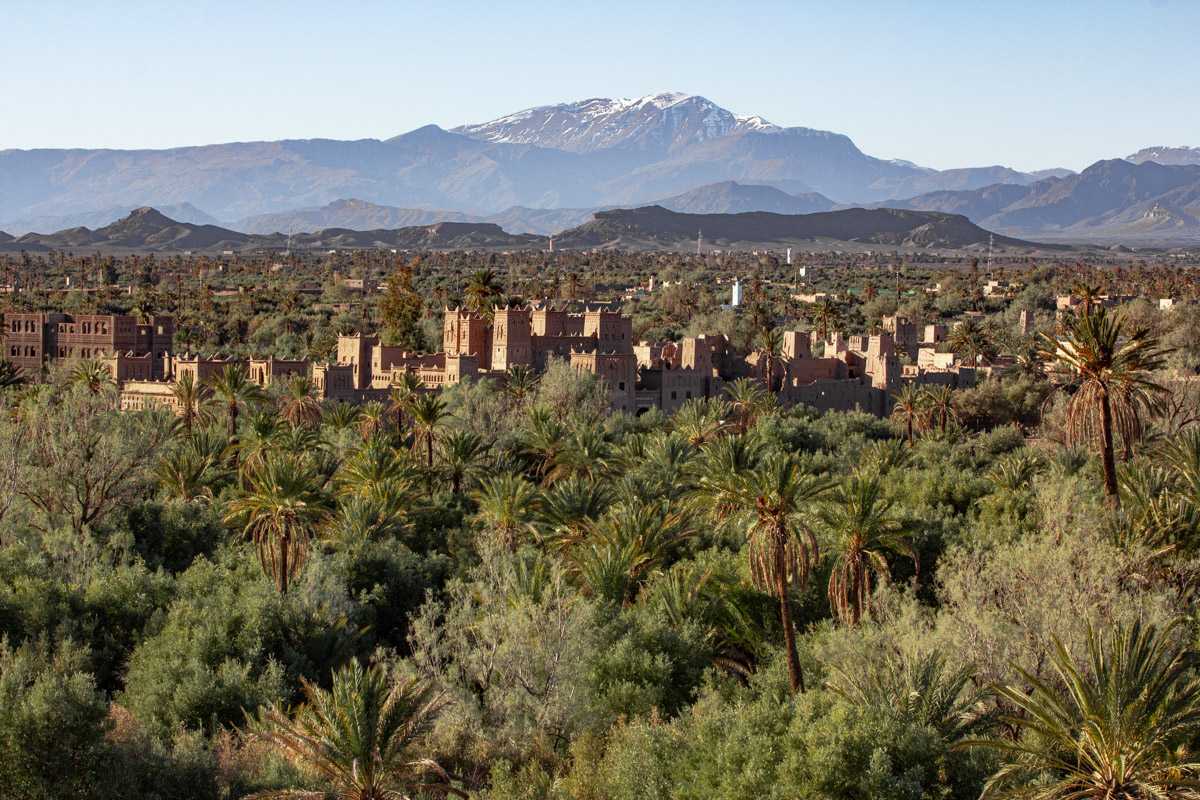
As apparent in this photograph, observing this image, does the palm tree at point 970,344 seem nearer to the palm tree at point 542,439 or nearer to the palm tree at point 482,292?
the palm tree at point 482,292

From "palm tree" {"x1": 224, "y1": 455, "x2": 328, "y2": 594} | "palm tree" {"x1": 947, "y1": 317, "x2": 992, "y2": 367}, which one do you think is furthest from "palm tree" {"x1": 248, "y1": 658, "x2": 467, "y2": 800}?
"palm tree" {"x1": 947, "y1": 317, "x2": 992, "y2": 367}

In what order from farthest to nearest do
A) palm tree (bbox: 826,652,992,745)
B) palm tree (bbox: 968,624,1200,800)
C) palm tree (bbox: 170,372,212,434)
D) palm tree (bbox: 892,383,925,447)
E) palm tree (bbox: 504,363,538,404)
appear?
palm tree (bbox: 892,383,925,447) < palm tree (bbox: 504,363,538,404) < palm tree (bbox: 170,372,212,434) < palm tree (bbox: 826,652,992,745) < palm tree (bbox: 968,624,1200,800)

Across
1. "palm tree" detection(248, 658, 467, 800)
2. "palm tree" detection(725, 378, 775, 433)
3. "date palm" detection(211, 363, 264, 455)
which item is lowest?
"palm tree" detection(248, 658, 467, 800)

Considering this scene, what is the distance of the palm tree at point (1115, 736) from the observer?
15461mm

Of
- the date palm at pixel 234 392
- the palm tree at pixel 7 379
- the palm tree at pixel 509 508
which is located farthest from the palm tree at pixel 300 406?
the palm tree at pixel 509 508

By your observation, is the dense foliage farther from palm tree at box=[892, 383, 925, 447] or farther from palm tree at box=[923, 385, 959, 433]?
palm tree at box=[923, 385, 959, 433]

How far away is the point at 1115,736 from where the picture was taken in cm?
1566

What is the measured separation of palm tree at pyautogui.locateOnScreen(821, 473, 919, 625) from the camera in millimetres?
24438

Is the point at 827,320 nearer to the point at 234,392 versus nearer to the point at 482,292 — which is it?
the point at 482,292

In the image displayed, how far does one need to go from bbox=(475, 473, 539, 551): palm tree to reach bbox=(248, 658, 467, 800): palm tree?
12337 mm

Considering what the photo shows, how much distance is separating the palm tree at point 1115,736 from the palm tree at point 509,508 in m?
15.7

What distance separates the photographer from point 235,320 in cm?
9188

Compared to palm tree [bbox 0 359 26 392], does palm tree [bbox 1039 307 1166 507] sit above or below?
above

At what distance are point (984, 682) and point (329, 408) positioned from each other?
98.6ft
